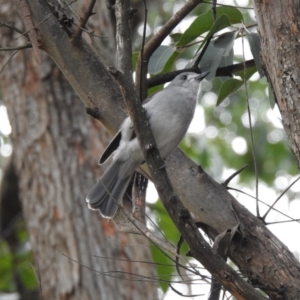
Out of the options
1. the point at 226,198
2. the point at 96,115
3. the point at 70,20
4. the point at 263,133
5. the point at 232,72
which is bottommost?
the point at 226,198

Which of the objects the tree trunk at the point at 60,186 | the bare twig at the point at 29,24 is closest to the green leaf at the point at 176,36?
the bare twig at the point at 29,24

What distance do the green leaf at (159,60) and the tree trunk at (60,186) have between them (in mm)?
1616

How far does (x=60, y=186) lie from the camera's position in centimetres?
475

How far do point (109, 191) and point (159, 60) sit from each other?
2.36 ft

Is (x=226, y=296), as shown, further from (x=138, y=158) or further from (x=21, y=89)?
(x=21, y=89)

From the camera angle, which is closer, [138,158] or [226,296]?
[226,296]

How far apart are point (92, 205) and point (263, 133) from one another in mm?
3800

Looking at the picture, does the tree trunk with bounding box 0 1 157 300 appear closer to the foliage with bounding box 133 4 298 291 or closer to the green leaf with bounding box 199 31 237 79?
the foliage with bounding box 133 4 298 291

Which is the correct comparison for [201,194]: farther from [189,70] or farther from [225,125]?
[225,125]

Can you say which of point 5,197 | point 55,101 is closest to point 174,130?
point 55,101

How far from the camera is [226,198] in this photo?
265 centimetres

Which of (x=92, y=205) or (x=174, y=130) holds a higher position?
(x=174, y=130)

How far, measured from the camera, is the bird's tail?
A: 3.20 meters

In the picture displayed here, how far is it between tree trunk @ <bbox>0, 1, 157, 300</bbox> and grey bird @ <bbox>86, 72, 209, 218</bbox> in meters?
1.15
